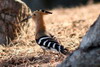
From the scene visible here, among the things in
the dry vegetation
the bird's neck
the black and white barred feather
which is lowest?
the dry vegetation

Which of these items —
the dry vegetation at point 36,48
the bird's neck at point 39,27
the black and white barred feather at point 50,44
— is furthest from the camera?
the bird's neck at point 39,27

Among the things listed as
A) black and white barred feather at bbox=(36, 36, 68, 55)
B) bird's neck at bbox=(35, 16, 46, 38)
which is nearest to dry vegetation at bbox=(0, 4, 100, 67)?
black and white barred feather at bbox=(36, 36, 68, 55)

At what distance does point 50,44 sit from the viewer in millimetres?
6734

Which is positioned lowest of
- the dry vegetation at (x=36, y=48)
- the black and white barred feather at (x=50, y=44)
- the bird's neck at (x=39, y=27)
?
the dry vegetation at (x=36, y=48)

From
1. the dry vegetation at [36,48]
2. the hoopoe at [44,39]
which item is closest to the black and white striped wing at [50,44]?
the hoopoe at [44,39]

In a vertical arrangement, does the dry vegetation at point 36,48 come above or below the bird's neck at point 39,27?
below

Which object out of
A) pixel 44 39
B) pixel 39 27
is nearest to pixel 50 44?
pixel 44 39

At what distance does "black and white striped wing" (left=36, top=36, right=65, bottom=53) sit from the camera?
6.49m

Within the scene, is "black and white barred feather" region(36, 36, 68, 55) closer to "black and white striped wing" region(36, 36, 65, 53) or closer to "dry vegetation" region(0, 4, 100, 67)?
"black and white striped wing" region(36, 36, 65, 53)

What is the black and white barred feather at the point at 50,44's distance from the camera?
21.3 ft

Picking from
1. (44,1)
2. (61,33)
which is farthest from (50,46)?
(44,1)

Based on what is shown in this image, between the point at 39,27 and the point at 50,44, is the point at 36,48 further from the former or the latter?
the point at 50,44

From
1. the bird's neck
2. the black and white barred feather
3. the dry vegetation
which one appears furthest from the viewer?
the bird's neck

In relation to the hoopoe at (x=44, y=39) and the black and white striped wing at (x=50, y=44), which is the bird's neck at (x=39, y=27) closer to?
the hoopoe at (x=44, y=39)
